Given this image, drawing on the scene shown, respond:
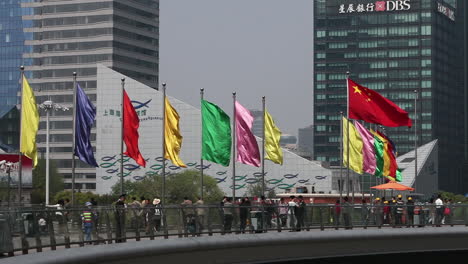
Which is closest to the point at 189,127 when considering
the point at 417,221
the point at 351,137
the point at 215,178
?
the point at 215,178

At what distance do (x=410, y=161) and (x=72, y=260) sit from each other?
172 metres

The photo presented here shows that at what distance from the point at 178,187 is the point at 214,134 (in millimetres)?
102415

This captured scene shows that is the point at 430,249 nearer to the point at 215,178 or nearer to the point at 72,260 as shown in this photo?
the point at 72,260

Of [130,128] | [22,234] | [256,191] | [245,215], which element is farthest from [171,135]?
[256,191]

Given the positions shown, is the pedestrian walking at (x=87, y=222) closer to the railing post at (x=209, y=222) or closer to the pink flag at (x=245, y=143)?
the railing post at (x=209, y=222)

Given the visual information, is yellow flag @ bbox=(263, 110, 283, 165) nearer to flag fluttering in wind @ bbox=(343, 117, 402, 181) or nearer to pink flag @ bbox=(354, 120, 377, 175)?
flag fluttering in wind @ bbox=(343, 117, 402, 181)

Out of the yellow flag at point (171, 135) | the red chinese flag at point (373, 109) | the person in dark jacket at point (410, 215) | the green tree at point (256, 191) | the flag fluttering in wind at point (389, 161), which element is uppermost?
the red chinese flag at point (373, 109)

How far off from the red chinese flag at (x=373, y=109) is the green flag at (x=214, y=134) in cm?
602

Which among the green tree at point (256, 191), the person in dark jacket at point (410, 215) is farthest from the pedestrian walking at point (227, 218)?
the green tree at point (256, 191)

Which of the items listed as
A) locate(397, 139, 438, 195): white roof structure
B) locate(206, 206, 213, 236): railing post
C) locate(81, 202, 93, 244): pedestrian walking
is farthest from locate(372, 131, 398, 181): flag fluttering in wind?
locate(397, 139, 438, 195): white roof structure

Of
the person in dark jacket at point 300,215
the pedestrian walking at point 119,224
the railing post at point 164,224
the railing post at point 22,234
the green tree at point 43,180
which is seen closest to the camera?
the railing post at point 22,234

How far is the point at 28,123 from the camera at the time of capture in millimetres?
41906

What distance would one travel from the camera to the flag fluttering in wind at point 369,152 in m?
56.5

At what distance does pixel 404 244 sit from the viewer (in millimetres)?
48125
